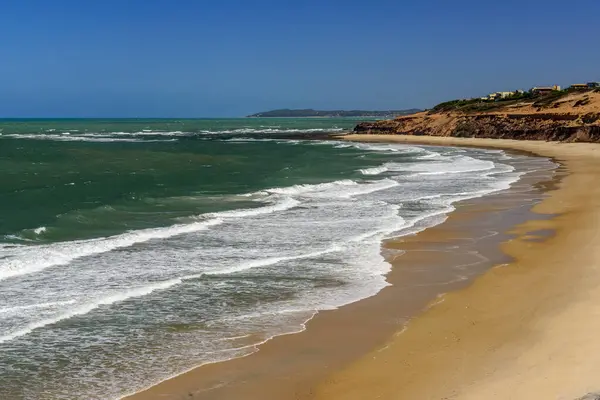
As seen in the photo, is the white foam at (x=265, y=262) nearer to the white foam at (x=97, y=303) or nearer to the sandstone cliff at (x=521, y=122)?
the white foam at (x=97, y=303)

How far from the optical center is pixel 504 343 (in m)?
9.48

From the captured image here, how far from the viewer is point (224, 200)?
27172 mm

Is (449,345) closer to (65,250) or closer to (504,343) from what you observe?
(504,343)

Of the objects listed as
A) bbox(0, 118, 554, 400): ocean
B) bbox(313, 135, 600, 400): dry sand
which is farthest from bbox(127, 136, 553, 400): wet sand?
bbox(0, 118, 554, 400): ocean

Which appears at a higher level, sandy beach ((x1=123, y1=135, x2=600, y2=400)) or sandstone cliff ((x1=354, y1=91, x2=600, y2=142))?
sandstone cliff ((x1=354, y1=91, x2=600, y2=142))

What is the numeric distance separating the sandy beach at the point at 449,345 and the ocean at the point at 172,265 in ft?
2.00

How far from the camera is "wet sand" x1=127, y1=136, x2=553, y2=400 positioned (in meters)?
8.19

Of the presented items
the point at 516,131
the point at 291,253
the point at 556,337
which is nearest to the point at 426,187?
the point at 291,253

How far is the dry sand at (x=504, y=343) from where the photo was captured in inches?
309

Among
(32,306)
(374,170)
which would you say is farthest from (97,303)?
(374,170)

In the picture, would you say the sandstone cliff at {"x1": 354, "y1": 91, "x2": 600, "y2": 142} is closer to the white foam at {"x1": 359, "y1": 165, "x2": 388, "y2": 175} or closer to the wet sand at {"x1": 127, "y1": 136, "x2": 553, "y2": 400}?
the white foam at {"x1": 359, "y1": 165, "x2": 388, "y2": 175}

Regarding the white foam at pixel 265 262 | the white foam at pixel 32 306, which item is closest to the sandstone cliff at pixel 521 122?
the white foam at pixel 265 262

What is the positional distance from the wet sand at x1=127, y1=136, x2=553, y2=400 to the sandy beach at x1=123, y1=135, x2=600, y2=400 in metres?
0.02

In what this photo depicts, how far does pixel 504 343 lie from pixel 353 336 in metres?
2.28
